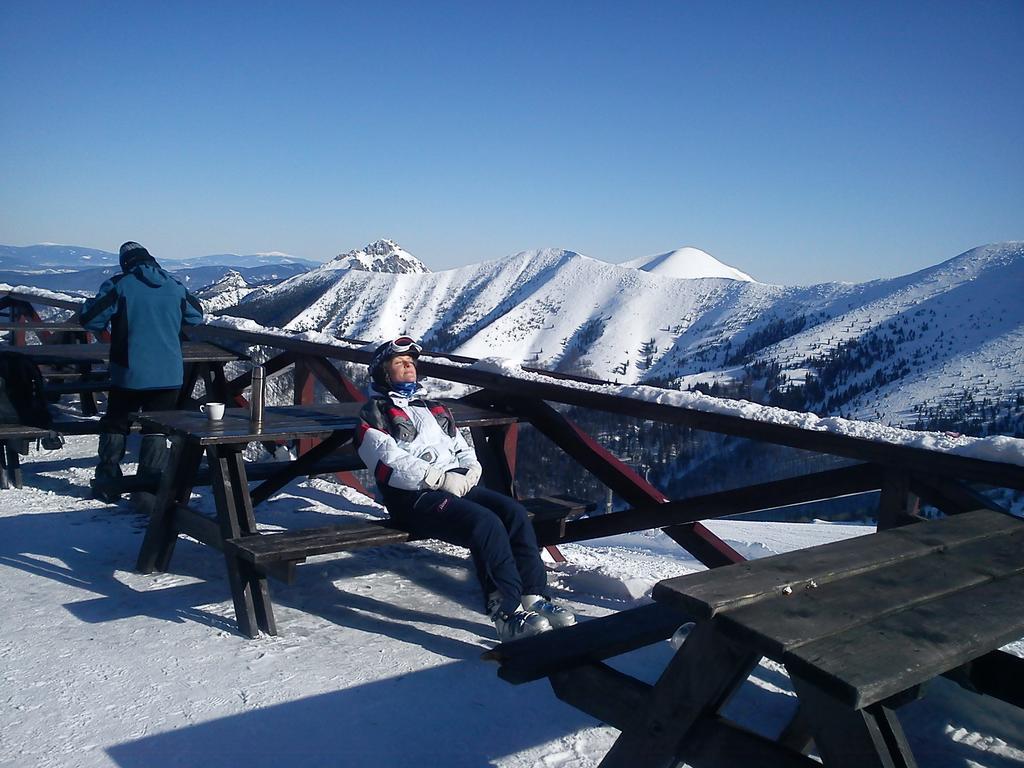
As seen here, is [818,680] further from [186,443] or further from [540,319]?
[540,319]

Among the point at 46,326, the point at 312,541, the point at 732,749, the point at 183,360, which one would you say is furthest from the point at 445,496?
the point at 46,326

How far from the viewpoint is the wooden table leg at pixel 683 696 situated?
5.90 ft

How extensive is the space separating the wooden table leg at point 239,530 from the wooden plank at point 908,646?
92.0 inches

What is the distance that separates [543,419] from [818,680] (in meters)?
2.96

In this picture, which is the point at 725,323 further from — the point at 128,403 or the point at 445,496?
the point at 445,496

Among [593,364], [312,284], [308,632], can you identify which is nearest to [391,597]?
[308,632]

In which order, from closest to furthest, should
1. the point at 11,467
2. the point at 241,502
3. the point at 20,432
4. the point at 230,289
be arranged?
1. the point at 241,502
2. the point at 20,432
3. the point at 11,467
4. the point at 230,289

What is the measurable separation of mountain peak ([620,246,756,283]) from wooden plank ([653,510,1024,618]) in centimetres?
13646

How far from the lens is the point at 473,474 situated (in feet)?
12.2

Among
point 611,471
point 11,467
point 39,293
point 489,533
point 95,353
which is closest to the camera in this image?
point 489,533

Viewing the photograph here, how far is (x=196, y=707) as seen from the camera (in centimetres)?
273

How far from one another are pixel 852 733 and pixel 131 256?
477 centimetres

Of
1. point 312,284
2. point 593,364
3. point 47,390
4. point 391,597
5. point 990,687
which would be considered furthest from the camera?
point 312,284

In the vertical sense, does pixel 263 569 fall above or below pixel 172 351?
below
